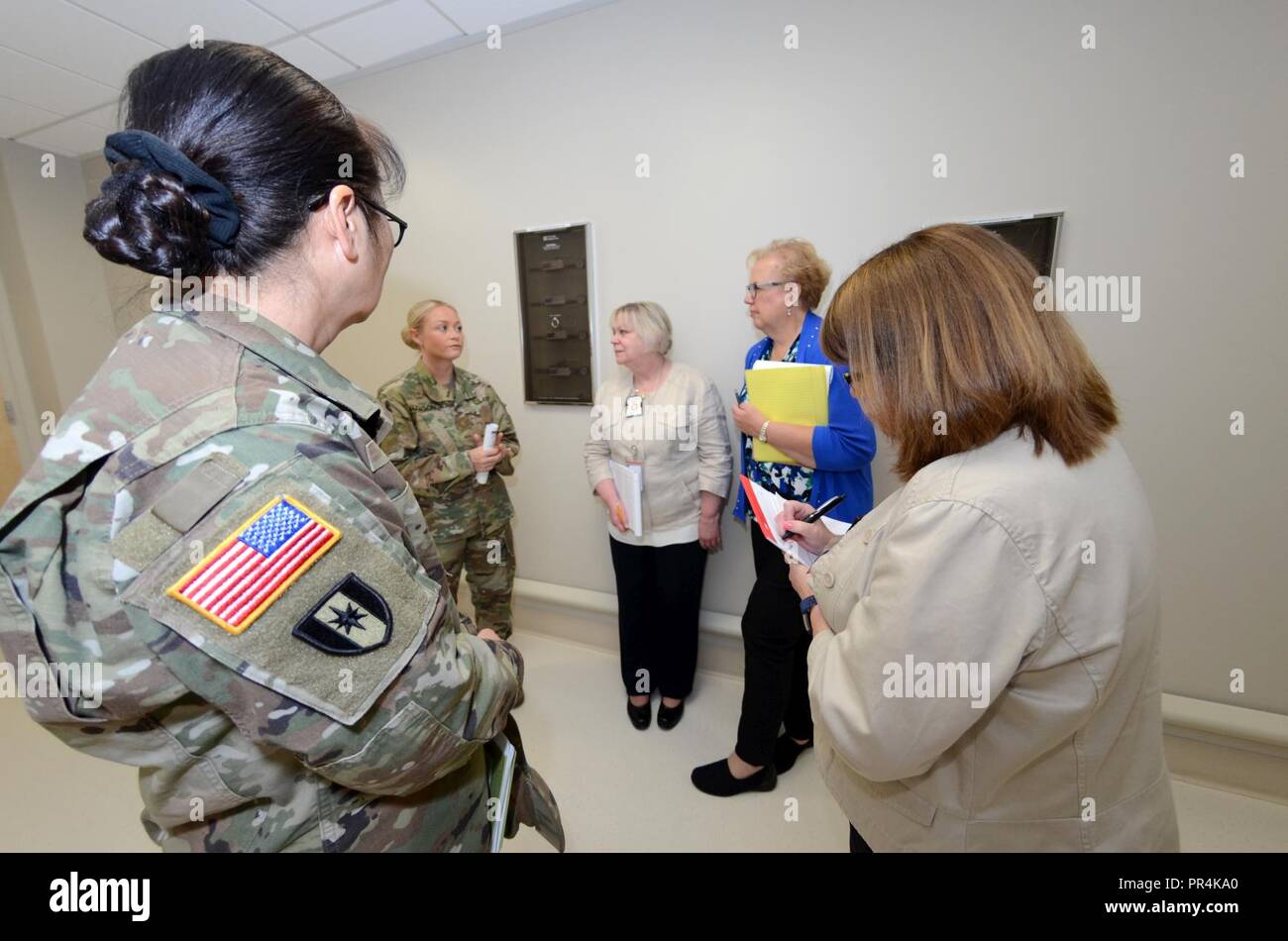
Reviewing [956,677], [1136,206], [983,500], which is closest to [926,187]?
[1136,206]

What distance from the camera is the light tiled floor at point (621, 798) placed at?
1736mm

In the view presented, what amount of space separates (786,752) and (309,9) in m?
3.38

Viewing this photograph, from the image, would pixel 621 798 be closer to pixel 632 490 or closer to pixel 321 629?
pixel 632 490

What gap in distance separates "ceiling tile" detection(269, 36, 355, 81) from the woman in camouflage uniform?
2.34 metres

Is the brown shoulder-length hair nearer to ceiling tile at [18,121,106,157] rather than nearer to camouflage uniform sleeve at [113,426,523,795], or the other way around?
camouflage uniform sleeve at [113,426,523,795]

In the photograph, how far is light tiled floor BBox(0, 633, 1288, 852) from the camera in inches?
68.4

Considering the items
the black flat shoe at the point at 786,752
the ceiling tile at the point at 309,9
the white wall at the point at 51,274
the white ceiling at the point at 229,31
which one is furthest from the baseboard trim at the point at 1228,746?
the white wall at the point at 51,274

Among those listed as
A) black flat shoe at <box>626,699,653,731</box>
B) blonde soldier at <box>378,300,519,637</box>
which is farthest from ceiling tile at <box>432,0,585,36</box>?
black flat shoe at <box>626,699,653,731</box>

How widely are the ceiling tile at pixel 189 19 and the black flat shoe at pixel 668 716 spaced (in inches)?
126

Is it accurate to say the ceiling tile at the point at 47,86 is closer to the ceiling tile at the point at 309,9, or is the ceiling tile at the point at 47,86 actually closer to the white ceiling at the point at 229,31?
the white ceiling at the point at 229,31

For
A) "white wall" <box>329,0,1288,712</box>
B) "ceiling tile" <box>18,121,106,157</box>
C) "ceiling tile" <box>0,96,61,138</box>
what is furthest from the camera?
"ceiling tile" <box>18,121,106,157</box>

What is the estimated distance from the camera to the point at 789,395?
171 cm

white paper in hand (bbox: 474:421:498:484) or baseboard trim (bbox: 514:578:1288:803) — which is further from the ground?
white paper in hand (bbox: 474:421:498:484)
